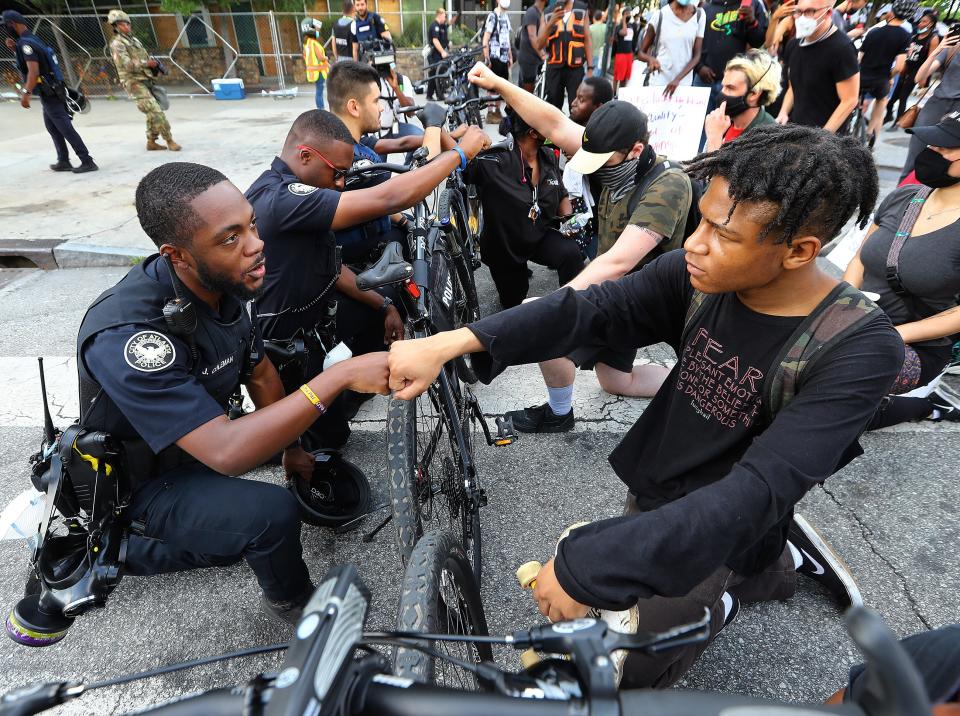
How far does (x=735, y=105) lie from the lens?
158 inches

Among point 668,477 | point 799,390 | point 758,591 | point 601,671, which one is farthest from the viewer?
point 758,591

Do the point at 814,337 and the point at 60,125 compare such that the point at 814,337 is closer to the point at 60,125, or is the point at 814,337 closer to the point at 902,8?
the point at 60,125

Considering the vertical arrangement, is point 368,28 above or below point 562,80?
above

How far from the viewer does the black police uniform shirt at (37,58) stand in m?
7.28

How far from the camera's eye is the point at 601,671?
713 mm

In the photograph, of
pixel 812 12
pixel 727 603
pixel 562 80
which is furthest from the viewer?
pixel 562 80

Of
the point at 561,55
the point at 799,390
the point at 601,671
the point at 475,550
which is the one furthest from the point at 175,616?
the point at 561,55

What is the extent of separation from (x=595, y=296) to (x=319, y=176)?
1.77 metres

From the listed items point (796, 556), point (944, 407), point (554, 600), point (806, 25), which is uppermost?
point (806, 25)

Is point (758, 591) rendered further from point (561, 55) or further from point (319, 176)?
point (561, 55)

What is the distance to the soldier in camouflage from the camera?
790cm

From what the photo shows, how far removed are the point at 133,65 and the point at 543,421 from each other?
27.6ft

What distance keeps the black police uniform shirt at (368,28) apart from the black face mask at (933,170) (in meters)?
8.62

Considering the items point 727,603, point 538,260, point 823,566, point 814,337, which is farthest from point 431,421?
point 538,260
